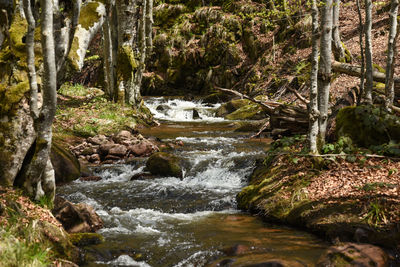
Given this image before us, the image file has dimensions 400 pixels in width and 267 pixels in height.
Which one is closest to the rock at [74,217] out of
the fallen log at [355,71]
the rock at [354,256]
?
the rock at [354,256]

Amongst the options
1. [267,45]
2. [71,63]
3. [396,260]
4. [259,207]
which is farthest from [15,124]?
[267,45]

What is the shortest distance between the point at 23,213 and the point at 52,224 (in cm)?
39

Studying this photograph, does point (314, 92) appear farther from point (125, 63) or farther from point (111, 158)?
point (125, 63)

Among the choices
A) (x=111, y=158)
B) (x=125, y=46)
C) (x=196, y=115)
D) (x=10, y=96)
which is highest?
(x=125, y=46)

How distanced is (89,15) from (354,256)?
5.55m

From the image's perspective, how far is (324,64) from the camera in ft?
21.8

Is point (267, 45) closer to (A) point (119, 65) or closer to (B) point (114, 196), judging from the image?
(A) point (119, 65)

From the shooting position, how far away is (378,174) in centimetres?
593

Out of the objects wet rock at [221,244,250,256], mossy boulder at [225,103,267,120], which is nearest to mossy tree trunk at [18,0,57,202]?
wet rock at [221,244,250,256]

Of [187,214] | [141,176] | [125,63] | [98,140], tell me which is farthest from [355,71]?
[125,63]

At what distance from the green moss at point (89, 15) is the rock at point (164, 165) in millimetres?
4505

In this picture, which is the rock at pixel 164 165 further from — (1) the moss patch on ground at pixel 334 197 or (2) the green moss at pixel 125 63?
(2) the green moss at pixel 125 63

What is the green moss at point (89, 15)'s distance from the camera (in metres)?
5.92

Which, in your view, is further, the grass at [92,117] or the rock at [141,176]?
the grass at [92,117]
